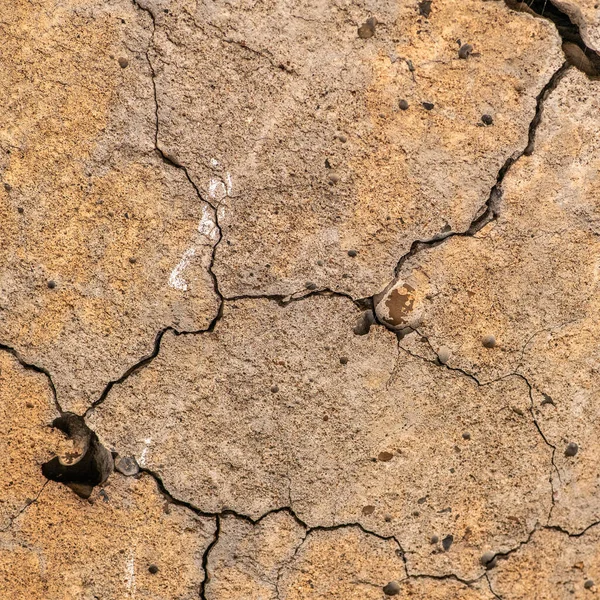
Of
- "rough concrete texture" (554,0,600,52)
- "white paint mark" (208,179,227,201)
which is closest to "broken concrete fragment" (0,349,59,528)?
"white paint mark" (208,179,227,201)

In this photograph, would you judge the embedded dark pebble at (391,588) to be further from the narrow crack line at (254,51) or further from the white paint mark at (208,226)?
the narrow crack line at (254,51)

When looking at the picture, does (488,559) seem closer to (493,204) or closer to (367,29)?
(493,204)

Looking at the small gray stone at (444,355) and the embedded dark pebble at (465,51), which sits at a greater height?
the embedded dark pebble at (465,51)

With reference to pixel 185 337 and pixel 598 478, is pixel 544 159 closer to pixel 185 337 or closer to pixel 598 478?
pixel 598 478

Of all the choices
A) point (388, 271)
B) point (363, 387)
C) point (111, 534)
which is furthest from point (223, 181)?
point (111, 534)

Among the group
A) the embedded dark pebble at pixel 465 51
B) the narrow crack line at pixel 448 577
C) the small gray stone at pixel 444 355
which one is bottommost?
the narrow crack line at pixel 448 577

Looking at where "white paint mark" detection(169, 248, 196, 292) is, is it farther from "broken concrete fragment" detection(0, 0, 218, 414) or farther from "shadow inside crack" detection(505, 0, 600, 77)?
"shadow inside crack" detection(505, 0, 600, 77)

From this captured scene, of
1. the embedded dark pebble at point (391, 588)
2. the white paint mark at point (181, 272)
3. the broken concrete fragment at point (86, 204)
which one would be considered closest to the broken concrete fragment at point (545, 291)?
the embedded dark pebble at point (391, 588)
